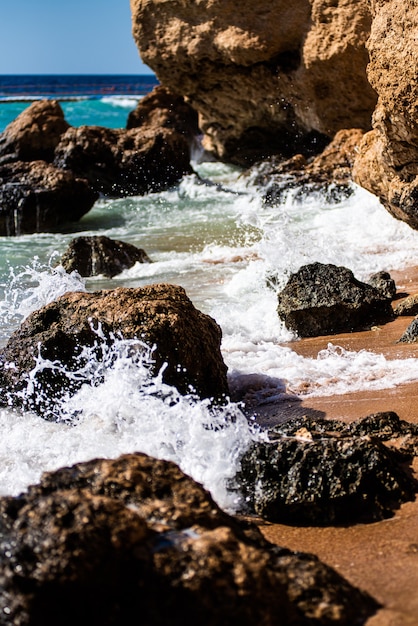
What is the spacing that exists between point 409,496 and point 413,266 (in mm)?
4558

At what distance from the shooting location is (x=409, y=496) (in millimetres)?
2863

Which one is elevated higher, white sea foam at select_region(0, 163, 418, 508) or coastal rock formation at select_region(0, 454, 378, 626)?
coastal rock formation at select_region(0, 454, 378, 626)

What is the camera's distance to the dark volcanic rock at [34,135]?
14711 mm

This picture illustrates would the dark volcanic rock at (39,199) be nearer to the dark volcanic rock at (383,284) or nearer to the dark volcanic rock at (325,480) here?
the dark volcanic rock at (383,284)

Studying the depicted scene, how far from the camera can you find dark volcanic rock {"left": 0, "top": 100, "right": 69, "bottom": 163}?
48.3 feet

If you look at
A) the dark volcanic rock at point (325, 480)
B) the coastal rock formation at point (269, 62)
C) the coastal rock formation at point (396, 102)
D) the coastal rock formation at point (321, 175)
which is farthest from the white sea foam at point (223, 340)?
the coastal rock formation at point (269, 62)

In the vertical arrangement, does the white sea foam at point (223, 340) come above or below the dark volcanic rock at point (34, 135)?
below

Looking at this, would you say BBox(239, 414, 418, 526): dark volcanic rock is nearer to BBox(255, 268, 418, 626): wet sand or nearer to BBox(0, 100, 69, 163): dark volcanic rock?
BBox(255, 268, 418, 626): wet sand

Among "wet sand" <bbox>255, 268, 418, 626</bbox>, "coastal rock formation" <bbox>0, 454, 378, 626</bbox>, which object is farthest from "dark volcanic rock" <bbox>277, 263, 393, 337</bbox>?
"coastal rock formation" <bbox>0, 454, 378, 626</bbox>

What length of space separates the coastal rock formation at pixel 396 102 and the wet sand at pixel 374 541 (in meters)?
2.60

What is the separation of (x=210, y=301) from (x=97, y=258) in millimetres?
2223

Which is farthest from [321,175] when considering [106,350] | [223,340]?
[106,350]

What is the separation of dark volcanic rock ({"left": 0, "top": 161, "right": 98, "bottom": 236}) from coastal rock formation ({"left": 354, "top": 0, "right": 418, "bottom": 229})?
6501mm

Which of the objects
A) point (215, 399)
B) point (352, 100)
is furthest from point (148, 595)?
point (352, 100)
